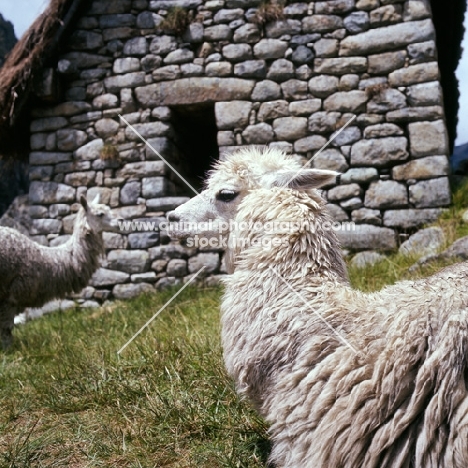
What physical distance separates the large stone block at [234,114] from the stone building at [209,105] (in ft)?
0.05

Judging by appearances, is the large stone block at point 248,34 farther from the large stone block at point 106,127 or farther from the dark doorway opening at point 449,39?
the dark doorway opening at point 449,39

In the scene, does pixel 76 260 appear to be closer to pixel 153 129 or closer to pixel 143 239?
pixel 143 239

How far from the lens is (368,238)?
5453 millimetres

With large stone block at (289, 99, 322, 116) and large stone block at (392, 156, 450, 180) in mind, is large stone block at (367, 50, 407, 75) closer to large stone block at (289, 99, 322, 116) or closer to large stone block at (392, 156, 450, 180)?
large stone block at (289, 99, 322, 116)

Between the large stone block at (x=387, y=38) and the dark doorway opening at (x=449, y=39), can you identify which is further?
the dark doorway opening at (x=449, y=39)

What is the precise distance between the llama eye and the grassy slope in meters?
0.94

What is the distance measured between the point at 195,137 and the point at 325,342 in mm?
5919

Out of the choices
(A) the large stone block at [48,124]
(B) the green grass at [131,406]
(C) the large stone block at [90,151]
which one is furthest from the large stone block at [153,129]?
(B) the green grass at [131,406]

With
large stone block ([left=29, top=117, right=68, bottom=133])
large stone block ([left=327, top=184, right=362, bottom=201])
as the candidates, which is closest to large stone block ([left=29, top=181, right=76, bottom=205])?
large stone block ([left=29, top=117, right=68, bottom=133])

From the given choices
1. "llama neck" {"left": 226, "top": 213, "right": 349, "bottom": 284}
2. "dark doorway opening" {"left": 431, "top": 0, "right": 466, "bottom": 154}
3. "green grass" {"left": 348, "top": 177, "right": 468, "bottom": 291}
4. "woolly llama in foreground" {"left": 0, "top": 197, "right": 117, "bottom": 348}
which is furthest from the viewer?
"dark doorway opening" {"left": 431, "top": 0, "right": 466, "bottom": 154}

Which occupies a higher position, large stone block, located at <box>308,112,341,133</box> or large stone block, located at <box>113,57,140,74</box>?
large stone block, located at <box>113,57,140,74</box>

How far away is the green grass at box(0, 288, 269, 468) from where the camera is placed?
6.59 feet

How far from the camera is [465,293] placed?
4.53 feet

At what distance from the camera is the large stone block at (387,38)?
17.9 ft
